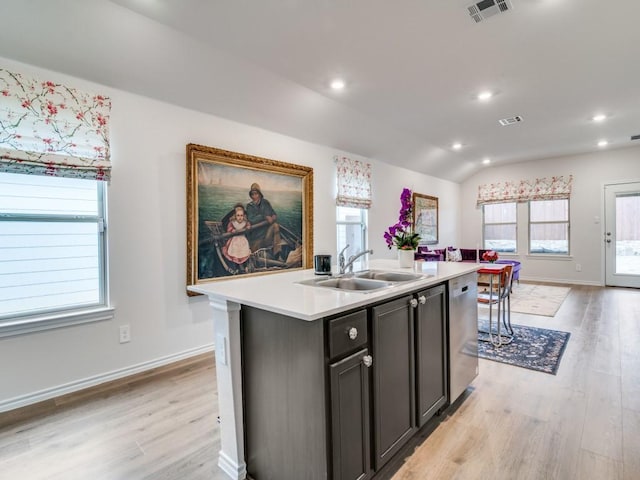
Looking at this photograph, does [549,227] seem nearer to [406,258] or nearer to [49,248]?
[406,258]

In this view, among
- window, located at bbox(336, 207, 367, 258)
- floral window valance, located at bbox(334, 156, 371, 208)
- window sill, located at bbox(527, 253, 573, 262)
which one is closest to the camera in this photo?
floral window valance, located at bbox(334, 156, 371, 208)

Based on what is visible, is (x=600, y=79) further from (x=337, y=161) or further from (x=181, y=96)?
(x=181, y=96)

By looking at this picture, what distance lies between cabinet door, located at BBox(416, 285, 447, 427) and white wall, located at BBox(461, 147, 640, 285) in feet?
21.6

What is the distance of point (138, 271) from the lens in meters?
2.74

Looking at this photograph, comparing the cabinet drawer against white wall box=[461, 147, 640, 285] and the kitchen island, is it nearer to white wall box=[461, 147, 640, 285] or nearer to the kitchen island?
the kitchen island

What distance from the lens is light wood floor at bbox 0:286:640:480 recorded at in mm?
1662

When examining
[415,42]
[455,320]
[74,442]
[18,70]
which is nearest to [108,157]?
[18,70]

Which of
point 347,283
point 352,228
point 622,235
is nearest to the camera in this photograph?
point 347,283

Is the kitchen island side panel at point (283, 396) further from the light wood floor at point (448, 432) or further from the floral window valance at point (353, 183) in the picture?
the floral window valance at point (353, 183)

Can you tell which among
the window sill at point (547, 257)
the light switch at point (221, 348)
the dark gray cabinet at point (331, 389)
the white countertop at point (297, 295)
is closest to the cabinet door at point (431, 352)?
the dark gray cabinet at point (331, 389)

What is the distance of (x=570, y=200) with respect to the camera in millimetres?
6941

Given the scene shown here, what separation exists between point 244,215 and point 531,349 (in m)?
3.20

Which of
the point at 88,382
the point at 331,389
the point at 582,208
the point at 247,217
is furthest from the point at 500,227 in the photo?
the point at 88,382

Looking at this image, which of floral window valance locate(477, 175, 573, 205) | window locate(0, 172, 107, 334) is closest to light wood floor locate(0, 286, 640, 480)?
window locate(0, 172, 107, 334)
